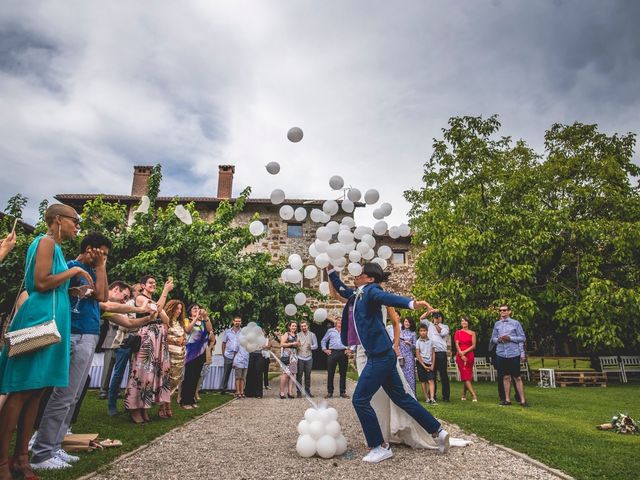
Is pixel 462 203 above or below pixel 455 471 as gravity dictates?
above

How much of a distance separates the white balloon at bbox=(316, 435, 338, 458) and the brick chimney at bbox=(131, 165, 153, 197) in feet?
66.9

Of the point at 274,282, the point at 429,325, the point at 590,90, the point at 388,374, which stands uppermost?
the point at 590,90

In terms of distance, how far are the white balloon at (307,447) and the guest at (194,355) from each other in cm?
410

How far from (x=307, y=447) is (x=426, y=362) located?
5.44 metres

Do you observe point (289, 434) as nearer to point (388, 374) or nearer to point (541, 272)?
point (388, 374)

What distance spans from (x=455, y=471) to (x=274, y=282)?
10654 millimetres

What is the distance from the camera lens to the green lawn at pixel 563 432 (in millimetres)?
3598

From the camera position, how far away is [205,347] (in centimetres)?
806

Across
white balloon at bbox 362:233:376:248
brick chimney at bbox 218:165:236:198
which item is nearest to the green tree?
white balloon at bbox 362:233:376:248

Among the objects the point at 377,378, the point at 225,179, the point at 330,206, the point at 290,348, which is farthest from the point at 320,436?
the point at 225,179

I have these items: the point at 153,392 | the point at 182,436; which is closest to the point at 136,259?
the point at 153,392

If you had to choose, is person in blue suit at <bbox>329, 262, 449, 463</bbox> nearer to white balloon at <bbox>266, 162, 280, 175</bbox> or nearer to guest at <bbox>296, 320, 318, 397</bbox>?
white balloon at <bbox>266, 162, 280, 175</bbox>

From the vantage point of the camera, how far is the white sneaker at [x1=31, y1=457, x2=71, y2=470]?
321 cm

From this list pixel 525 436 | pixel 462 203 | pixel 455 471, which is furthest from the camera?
pixel 462 203
